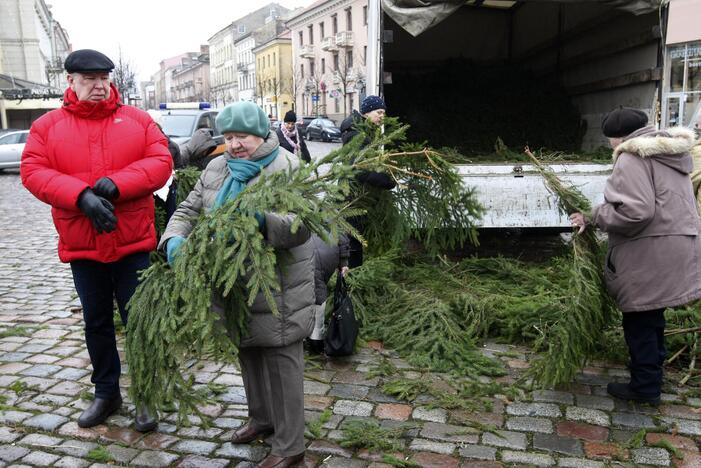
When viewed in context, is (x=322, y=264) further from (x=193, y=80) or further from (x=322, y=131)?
(x=193, y=80)

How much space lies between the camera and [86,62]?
3.51 m

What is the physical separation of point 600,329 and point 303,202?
2.34 meters

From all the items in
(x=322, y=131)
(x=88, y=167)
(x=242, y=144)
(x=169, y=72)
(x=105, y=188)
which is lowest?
(x=105, y=188)

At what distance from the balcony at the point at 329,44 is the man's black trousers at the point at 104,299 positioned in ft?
195

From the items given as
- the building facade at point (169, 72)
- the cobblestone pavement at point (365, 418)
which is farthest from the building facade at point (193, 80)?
the cobblestone pavement at point (365, 418)

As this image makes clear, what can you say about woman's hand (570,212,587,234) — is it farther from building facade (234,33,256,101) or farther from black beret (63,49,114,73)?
building facade (234,33,256,101)

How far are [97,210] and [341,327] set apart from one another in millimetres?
1908

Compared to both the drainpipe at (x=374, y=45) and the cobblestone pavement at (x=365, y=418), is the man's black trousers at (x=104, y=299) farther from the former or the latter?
the drainpipe at (x=374, y=45)

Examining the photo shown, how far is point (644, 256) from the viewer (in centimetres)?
377

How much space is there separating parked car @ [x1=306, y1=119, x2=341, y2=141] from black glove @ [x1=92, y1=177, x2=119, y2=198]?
1228 inches

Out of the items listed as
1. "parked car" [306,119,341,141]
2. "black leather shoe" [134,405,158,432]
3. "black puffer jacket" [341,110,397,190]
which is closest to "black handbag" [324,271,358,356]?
"black puffer jacket" [341,110,397,190]

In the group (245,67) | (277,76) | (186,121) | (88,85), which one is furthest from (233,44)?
(88,85)

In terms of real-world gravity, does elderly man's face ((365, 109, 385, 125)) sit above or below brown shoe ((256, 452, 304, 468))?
above

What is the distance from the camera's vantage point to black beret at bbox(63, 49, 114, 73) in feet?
11.4
